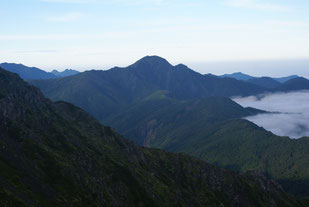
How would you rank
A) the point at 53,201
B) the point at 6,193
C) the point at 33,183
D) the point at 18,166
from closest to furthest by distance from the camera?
1. the point at 6,193
2. the point at 53,201
3. the point at 33,183
4. the point at 18,166

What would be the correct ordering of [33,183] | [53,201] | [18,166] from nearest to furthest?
[53,201] < [33,183] < [18,166]

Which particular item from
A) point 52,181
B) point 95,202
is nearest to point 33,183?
point 52,181

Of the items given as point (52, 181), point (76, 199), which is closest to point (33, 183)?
point (52, 181)

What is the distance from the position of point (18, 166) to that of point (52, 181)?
975 inches

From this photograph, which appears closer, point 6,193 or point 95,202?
point 6,193

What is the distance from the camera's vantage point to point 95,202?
19925 cm

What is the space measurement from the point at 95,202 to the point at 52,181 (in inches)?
1286

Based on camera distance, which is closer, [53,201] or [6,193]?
[6,193]

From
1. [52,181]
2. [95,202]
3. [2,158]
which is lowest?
[95,202]

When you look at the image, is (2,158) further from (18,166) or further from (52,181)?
(52,181)

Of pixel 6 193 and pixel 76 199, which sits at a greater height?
pixel 6 193

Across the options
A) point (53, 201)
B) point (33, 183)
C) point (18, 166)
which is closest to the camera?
point (53, 201)

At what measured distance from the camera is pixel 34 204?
157125 mm

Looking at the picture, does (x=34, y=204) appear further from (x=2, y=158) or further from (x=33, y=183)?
(x=2, y=158)
